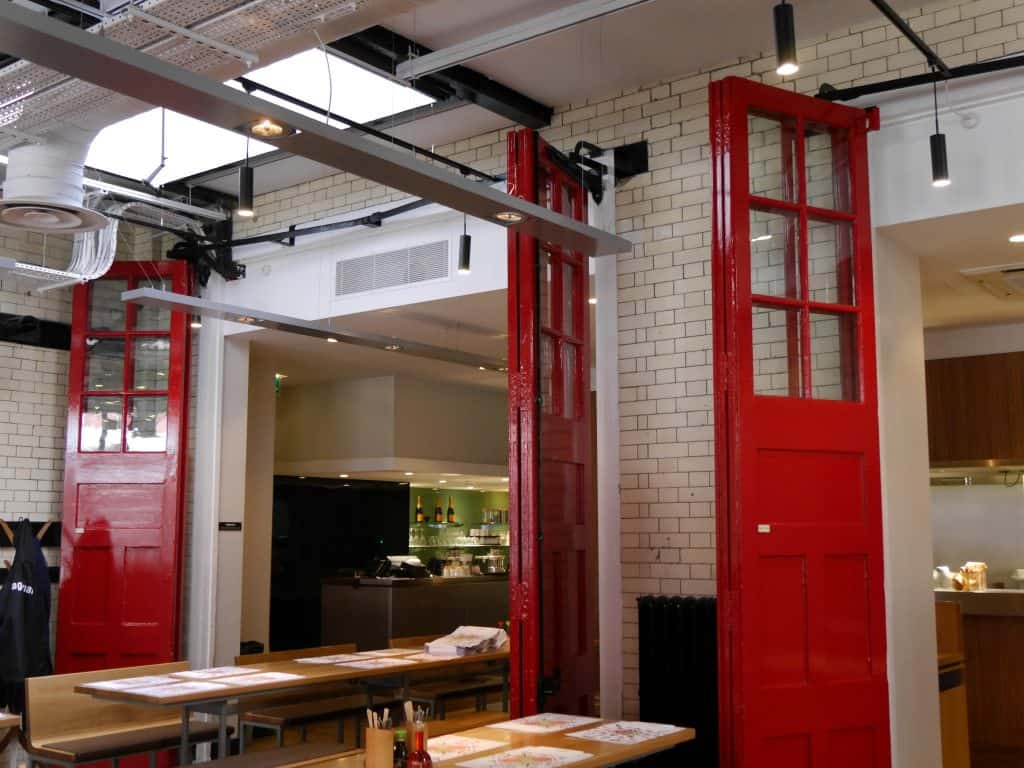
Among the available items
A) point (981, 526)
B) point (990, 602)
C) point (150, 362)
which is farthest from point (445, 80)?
point (981, 526)

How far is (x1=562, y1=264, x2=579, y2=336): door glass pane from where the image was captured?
602 cm

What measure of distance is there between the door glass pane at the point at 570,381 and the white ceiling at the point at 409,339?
141 centimetres

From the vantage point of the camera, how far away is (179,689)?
557 cm

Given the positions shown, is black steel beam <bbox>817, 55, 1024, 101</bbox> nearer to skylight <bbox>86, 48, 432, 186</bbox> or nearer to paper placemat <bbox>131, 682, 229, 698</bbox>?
skylight <bbox>86, 48, 432, 186</bbox>

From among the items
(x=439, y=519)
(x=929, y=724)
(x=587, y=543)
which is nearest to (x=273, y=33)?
(x=587, y=543)

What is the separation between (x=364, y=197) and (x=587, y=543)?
134 inches

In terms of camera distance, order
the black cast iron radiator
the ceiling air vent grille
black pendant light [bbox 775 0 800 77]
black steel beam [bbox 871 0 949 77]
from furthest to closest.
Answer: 1. the ceiling air vent grille
2. the black cast iron radiator
3. black steel beam [bbox 871 0 949 77]
4. black pendant light [bbox 775 0 800 77]

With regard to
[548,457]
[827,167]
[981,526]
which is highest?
[827,167]

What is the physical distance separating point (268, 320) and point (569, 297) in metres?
1.82

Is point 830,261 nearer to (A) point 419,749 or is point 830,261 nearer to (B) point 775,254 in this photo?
(B) point 775,254

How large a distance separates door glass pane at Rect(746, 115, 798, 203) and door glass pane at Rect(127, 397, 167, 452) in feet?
17.0

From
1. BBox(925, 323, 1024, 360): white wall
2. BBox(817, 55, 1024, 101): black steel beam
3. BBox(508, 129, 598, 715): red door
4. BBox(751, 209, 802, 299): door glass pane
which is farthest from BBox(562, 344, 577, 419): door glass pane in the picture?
BBox(925, 323, 1024, 360): white wall

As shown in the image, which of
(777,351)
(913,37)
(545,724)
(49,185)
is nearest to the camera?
(545,724)

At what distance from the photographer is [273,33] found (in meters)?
4.14
